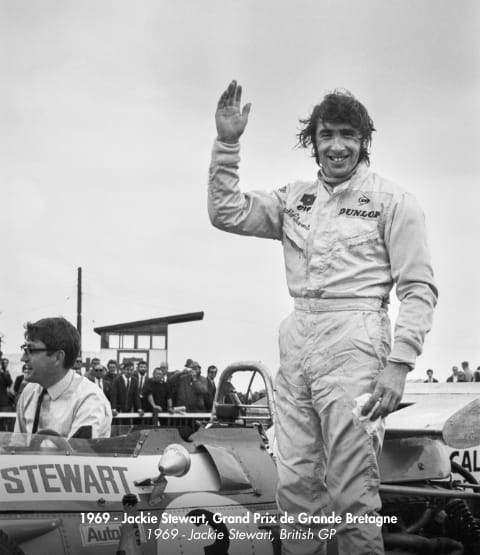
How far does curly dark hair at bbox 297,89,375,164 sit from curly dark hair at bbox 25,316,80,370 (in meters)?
1.83


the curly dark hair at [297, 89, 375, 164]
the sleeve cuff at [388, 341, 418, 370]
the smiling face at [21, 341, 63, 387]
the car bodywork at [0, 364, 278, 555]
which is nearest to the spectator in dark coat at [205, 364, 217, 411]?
the smiling face at [21, 341, 63, 387]

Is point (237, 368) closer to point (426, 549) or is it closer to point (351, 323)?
point (426, 549)

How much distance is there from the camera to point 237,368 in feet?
18.0

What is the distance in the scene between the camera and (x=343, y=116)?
3486 millimetres

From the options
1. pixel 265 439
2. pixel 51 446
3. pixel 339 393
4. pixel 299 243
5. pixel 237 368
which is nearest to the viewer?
pixel 339 393

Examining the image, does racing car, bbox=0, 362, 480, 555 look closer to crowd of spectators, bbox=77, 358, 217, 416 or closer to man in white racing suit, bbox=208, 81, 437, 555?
man in white racing suit, bbox=208, 81, 437, 555

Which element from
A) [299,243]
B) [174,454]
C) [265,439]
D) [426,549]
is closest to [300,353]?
[299,243]

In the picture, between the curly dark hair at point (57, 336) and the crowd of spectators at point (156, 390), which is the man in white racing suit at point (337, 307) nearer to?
the curly dark hair at point (57, 336)

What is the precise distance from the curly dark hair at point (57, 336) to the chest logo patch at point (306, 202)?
1.78 m

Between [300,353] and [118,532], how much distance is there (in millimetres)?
1096

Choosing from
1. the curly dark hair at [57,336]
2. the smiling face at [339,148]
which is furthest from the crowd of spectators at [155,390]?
the smiling face at [339,148]

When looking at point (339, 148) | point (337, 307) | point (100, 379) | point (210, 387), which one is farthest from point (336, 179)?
point (210, 387)

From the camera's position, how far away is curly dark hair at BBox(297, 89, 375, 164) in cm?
349

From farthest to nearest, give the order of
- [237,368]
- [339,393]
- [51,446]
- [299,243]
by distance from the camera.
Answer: [237,368], [51,446], [299,243], [339,393]
